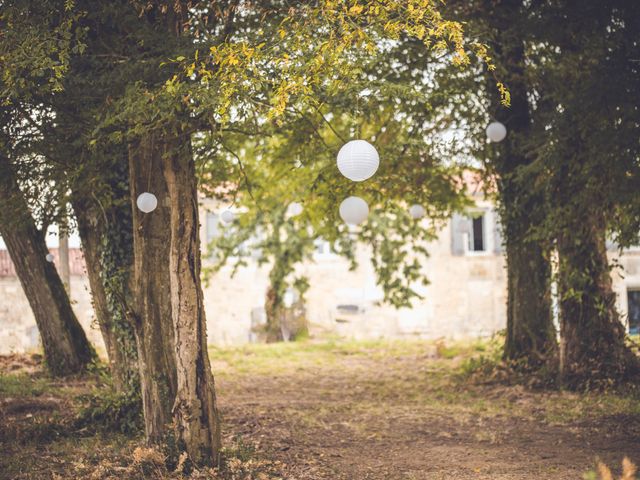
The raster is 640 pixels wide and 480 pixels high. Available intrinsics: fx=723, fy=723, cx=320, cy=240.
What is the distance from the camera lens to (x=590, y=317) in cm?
995

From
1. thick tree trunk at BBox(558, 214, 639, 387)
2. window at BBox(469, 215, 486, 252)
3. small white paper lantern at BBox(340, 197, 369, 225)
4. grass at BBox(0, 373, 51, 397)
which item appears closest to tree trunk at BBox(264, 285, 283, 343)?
window at BBox(469, 215, 486, 252)

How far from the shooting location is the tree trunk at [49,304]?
11383mm

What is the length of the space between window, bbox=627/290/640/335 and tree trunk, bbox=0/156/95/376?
1660cm

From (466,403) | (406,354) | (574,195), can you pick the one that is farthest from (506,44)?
(406,354)

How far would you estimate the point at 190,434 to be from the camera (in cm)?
618

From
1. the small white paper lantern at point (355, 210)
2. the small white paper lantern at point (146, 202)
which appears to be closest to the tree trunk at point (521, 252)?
the small white paper lantern at point (355, 210)

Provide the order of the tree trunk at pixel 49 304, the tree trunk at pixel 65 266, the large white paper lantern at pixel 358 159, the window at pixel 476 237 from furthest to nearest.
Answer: the window at pixel 476 237 → the tree trunk at pixel 65 266 → the tree trunk at pixel 49 304 → the large white paper lantern at pixel 358 159

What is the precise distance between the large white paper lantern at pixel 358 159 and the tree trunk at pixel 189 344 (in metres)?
1.58

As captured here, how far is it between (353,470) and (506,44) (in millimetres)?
6450

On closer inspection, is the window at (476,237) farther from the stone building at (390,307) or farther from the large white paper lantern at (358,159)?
the large white paper lantern at (358,159)

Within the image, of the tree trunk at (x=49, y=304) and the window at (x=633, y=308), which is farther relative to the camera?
the window at (x=633, y=308)

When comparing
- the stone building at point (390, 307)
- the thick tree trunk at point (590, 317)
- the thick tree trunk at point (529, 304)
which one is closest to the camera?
the thick tree trunk at point (590, 317)

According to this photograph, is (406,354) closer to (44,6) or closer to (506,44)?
(506,44)

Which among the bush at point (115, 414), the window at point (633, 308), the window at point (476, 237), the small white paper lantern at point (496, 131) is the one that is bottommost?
the bush at point (115, 414)
